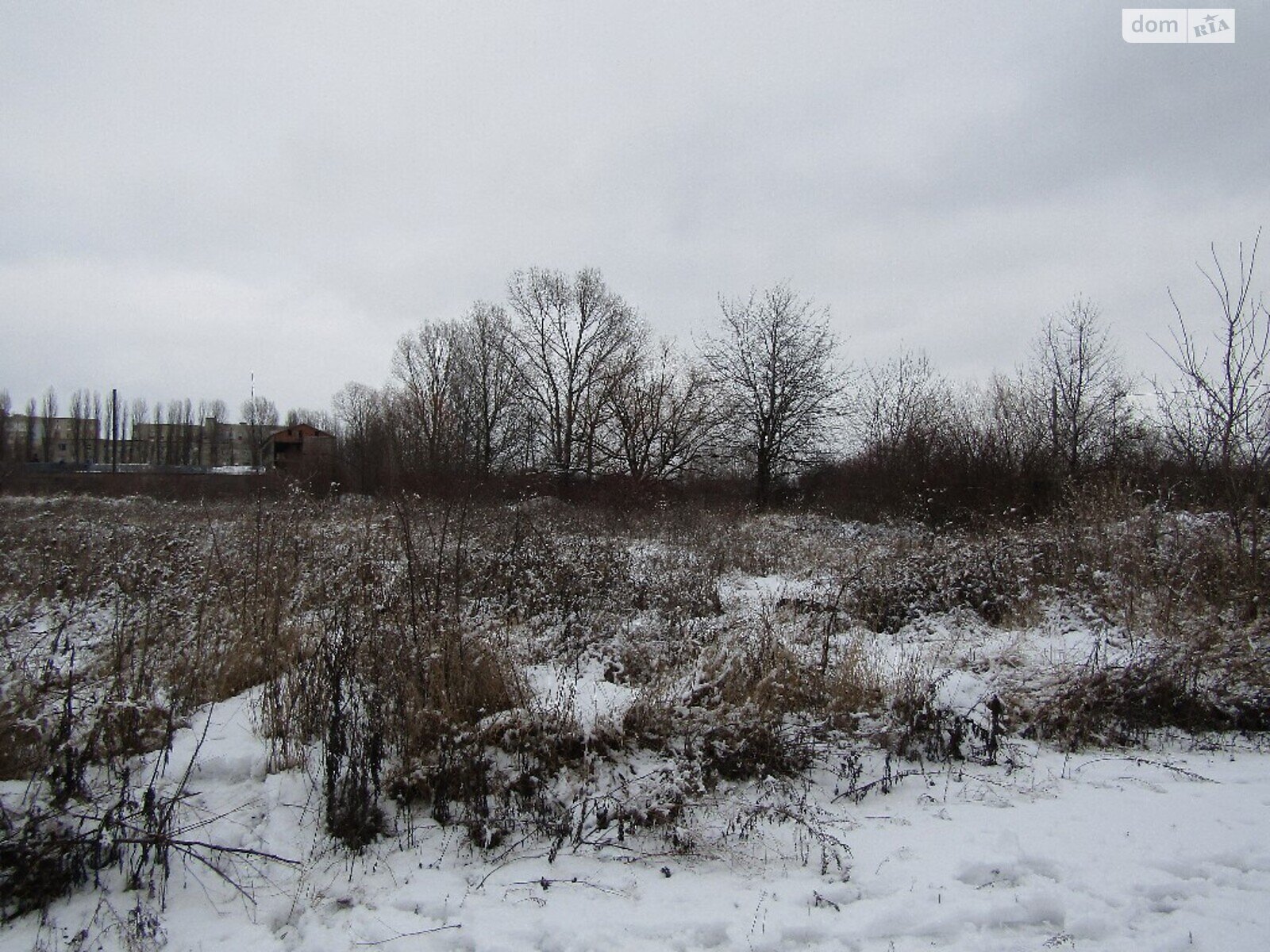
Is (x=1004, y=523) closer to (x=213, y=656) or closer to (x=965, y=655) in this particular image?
(x=965, y=655)

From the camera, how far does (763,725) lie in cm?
479

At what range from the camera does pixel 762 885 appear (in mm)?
3516

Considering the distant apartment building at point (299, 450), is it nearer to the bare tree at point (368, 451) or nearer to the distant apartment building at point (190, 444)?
the bare tree at point (368, 451)

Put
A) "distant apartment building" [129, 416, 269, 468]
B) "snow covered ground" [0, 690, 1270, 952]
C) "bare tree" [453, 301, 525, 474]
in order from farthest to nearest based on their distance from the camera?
"distant apartment building" [129, 416, 269, 468] < "bare tree" [453, 301, 525, 474] < "snow covered ground" [0, 690, 1270, 952]

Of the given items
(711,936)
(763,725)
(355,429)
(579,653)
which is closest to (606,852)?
(711,936)

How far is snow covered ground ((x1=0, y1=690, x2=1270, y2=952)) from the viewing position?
313 cm

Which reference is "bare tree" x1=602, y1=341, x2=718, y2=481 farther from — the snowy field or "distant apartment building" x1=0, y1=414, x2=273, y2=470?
"distant apartment building" x1=0, y1=414, x2=273, y2=470

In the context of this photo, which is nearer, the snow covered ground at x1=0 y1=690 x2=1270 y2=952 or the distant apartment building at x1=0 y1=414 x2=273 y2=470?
the snow covered ground at x1=0 y1=690 x2=1270 y2=952

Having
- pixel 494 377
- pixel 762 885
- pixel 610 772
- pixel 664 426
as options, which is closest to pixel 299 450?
pixel 494 377

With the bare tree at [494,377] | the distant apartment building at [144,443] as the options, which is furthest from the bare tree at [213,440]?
the bare tree at [494,377]

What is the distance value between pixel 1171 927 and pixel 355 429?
1601 inches

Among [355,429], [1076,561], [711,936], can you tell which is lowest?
[711,936]

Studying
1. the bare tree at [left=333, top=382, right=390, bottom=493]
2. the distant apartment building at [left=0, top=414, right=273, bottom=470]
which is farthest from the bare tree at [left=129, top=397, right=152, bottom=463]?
the bare tree at [left=333, top=382, right=390, bottom=493]

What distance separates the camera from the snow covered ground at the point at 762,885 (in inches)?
123
